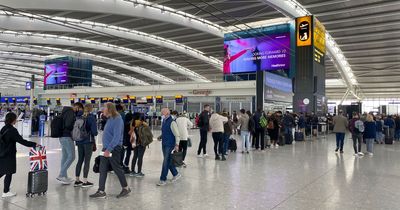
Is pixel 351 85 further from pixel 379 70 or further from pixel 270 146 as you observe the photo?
pixel 270 146

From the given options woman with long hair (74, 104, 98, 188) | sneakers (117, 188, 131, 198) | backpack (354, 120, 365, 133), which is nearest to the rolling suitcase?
woman with long hair (74, 104, 98, 188)

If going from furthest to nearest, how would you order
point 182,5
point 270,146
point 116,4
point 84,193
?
point 182,5
point 116,4
point 270,146
point 84,193

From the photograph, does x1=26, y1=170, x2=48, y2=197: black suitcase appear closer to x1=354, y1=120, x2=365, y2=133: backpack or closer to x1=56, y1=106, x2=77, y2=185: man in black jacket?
x1=56, y1=106, x2=77, y2=185: man in black jacket

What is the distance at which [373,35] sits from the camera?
98.6 ft

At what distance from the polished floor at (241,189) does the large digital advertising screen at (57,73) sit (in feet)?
123

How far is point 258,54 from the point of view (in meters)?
25.8

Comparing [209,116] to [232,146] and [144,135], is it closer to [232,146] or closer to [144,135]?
[232,146]

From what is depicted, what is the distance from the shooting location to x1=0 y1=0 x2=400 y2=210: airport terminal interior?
507 cm

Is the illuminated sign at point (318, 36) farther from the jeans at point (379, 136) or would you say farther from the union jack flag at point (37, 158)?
the union jack flag at point (37, 158)

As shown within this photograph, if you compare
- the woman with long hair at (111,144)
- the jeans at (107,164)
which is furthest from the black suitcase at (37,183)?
the jeans at (107,164)

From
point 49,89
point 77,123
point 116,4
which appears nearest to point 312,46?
point 116,4

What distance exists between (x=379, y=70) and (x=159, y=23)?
30.5 m

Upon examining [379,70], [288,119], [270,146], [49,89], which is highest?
[379,70]

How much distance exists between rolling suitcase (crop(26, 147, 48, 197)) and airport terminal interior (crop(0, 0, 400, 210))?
0.02 meters
